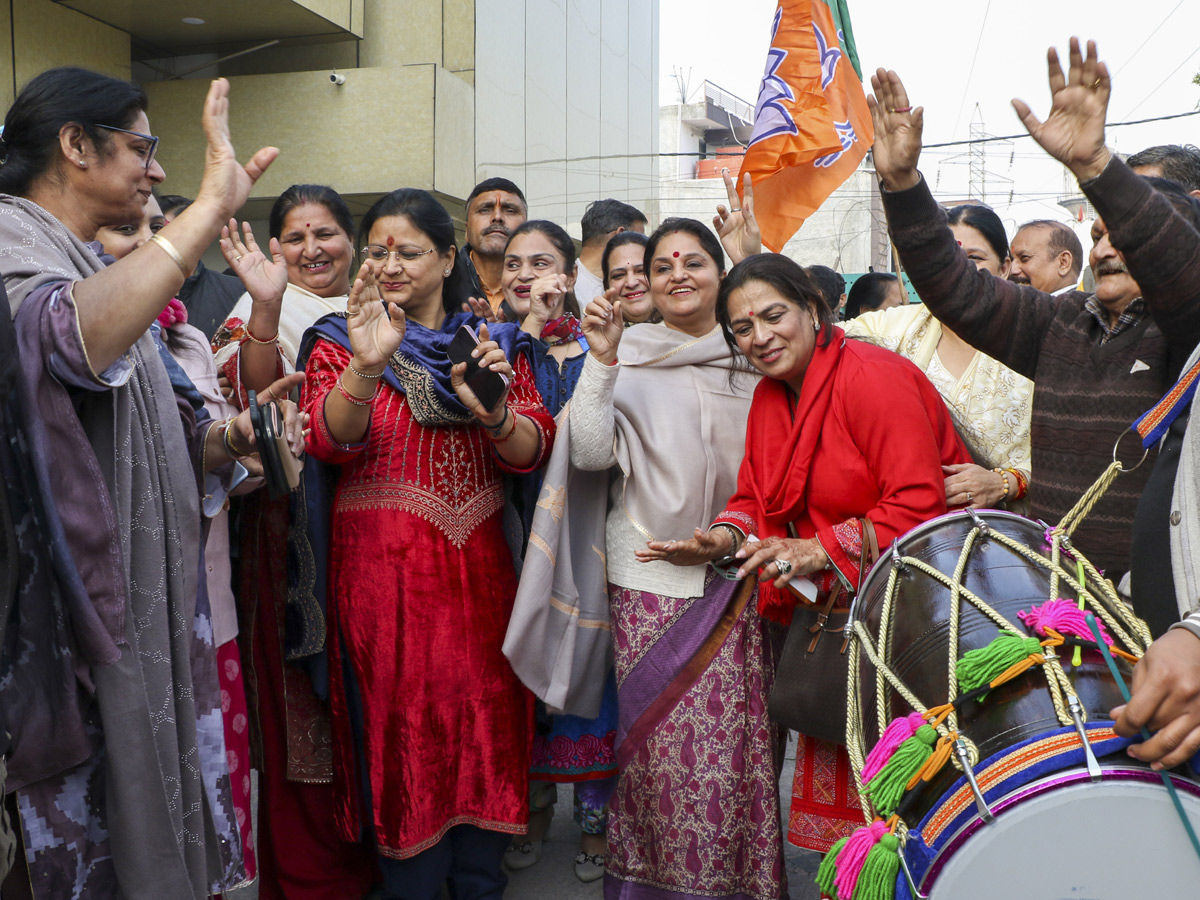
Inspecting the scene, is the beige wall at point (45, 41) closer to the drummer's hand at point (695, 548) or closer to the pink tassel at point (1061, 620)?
the drummer's hand at point (695, 548)

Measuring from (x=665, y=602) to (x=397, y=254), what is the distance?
1.27 m

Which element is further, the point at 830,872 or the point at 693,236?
the point at 693,236

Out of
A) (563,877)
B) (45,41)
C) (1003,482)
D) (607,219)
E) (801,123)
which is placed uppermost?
(45,41)

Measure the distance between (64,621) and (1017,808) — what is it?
1.61 m

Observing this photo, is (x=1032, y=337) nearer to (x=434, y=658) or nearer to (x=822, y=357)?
(x=822, y=357)

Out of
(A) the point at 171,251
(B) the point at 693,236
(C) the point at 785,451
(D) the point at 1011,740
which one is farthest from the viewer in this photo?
(B) the point at 693,236

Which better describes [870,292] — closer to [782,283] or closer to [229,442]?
[782,283]

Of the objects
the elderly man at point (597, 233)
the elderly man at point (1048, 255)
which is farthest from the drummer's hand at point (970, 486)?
the elderly man at point (1048, 255)

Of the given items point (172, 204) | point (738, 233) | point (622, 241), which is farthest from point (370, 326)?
point (172, 204)

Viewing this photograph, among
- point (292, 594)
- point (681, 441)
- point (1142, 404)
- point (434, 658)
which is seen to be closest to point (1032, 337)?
point (1142, 404)

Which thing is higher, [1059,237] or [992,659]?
[1059,237]

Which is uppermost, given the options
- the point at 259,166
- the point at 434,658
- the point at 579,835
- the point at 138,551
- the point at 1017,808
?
the point at 259,166

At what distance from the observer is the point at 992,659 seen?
159 centimetres

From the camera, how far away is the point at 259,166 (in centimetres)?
222
